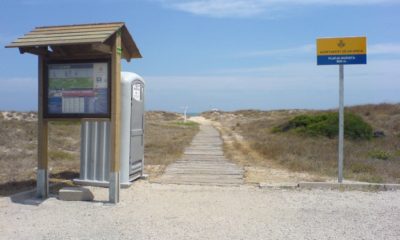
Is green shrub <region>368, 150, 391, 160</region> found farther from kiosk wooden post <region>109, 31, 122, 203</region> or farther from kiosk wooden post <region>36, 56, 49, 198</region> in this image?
kiosk wooden post <region>36, 56, 49, 198</region>

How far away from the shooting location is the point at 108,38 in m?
7.89

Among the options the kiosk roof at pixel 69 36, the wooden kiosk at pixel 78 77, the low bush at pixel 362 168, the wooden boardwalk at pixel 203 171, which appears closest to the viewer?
the kiosk roof at pixel 69 36

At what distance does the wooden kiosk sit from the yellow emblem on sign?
12.8 feet

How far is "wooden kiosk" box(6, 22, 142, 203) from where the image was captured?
802 cm

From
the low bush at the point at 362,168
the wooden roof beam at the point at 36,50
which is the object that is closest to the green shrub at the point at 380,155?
the low bush at the point at 362,168

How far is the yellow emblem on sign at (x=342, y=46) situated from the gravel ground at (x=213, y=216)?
2.80 meters

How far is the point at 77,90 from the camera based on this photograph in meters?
8.44

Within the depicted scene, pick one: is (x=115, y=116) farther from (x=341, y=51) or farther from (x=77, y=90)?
(x=341, y=51)

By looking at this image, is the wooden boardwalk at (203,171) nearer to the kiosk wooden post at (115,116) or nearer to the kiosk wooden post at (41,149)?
the kiosk wooden post at (115,116)

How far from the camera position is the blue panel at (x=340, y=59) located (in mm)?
9734

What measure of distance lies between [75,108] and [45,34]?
1.36m

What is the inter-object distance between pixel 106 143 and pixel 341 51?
201 inches

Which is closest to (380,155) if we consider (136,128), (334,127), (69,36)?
(334,127)

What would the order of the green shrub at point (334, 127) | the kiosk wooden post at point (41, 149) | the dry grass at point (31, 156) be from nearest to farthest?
1. the kiosk wooden post at point (41, 149)
2. the dry grass at point (31, 156)
3. the green shrub at point (334, 127)
